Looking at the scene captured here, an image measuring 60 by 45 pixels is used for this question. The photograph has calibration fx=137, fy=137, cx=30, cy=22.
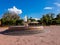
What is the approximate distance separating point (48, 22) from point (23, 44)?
111 feet

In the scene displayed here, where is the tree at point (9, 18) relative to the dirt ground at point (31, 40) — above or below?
above

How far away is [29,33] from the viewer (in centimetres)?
1767

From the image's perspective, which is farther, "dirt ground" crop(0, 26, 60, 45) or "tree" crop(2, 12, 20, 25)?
"tree" crop(2, 12, 20, 25)

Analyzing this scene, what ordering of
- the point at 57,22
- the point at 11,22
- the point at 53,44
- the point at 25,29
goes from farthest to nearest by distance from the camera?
the point at 57,22 → the point at 11,22 → the point at 25,29 → the point at 53,44

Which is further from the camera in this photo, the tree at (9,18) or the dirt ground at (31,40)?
the tree at (9,18)

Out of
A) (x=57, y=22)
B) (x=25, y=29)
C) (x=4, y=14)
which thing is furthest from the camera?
(x=4, y=14)

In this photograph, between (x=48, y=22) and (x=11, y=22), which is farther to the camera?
(x=48, y=22)

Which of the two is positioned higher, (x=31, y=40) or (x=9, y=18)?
(x=9, y=18)

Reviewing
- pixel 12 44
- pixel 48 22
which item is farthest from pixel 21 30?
pixel 48 22

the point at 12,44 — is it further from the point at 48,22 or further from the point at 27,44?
the point at 48,22

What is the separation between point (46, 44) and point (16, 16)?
45.4 metres

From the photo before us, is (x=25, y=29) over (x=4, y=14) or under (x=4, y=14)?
under

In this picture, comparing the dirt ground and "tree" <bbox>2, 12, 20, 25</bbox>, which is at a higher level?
"tree" <bbox>2, 12, 20, 25</bbox>

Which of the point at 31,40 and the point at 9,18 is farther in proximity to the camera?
the point at 9,18
